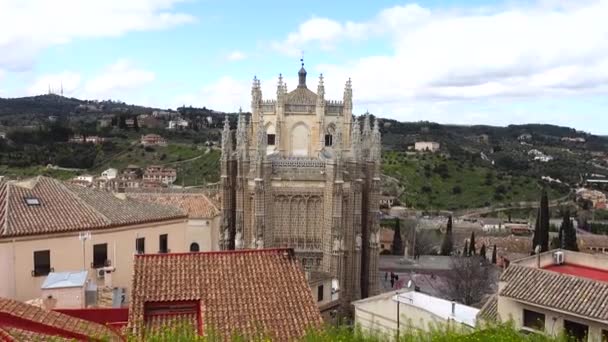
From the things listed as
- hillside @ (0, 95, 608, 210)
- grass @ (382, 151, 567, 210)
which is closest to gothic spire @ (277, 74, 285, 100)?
hillside @ (0, 95, 608, 210)

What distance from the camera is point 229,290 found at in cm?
1045

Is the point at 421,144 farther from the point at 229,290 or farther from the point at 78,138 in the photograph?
the point at 229,290

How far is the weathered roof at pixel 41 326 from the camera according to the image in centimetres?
745

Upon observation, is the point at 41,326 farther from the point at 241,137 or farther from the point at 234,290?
the point at 241,137

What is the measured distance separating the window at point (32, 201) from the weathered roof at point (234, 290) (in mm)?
6837

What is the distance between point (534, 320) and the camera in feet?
45.3

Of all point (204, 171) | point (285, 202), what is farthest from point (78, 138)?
point (285, 202)

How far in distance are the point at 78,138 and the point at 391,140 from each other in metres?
67.9

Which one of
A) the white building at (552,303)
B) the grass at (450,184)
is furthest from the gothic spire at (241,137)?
the grass at (450,184)

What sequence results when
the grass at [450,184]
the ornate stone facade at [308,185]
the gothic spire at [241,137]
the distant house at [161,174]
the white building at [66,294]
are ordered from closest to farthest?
the white building at [66,294] < the ornate stone facade at [308,185] < the gothic spire at [241,137] < the distant house at [161,174] < the grass at [450,184]

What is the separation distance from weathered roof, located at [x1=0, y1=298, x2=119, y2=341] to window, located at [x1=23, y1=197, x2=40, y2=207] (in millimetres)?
7231

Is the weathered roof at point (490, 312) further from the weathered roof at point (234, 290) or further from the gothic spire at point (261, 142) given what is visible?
the gothic spire at point (261, 142)

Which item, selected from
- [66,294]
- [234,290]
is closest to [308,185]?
[66,294]

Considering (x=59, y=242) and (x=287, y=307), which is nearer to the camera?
(x=287, y=307)
